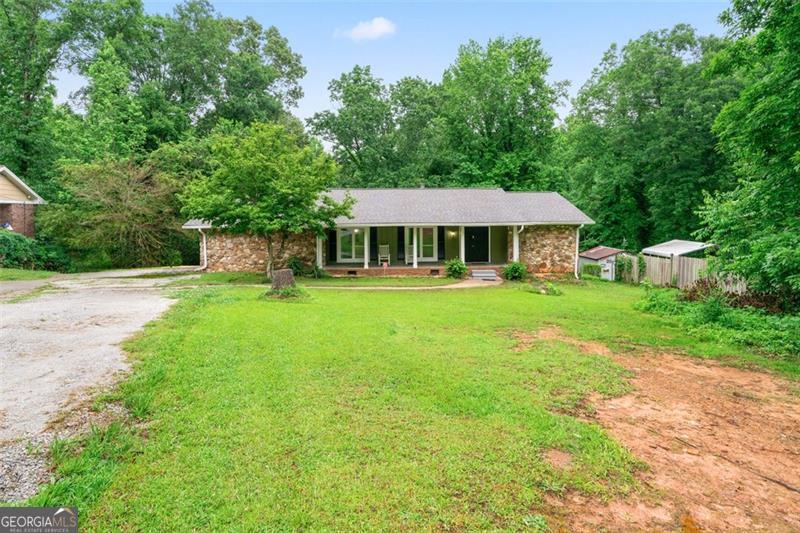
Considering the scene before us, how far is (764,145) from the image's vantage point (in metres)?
7.10

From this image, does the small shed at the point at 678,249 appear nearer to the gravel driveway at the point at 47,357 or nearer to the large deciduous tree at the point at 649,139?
the large deciduous tree at the point at 649,139

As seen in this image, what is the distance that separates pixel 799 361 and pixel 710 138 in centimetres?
1992

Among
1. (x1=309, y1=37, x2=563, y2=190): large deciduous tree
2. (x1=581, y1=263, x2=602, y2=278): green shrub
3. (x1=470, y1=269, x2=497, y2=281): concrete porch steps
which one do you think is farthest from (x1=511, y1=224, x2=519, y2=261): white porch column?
(x1=309, y1=37, x2=563, y2=190): large deciduous tree

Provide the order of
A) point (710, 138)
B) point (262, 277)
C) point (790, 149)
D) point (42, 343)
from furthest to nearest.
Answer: point (710, 138) < point (262, 277) < point (790, 149) < point (42, 343)

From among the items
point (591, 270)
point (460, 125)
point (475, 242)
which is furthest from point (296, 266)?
point (460, 125)

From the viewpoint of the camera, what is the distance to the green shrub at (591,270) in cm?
1891

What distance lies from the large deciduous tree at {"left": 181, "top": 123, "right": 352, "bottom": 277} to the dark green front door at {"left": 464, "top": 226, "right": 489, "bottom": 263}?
22.1ft

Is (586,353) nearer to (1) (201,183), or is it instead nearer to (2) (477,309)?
(2) (477,309)

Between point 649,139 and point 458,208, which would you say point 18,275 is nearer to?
point 458,208

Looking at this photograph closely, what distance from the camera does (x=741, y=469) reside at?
3.29 meters

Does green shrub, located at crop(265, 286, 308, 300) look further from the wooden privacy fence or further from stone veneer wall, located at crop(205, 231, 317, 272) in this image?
the wooden privacy fence

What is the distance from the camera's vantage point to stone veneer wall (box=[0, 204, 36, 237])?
19.5 m

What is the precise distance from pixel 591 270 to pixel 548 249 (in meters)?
2.96

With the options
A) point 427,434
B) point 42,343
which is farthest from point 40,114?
point 427,434
